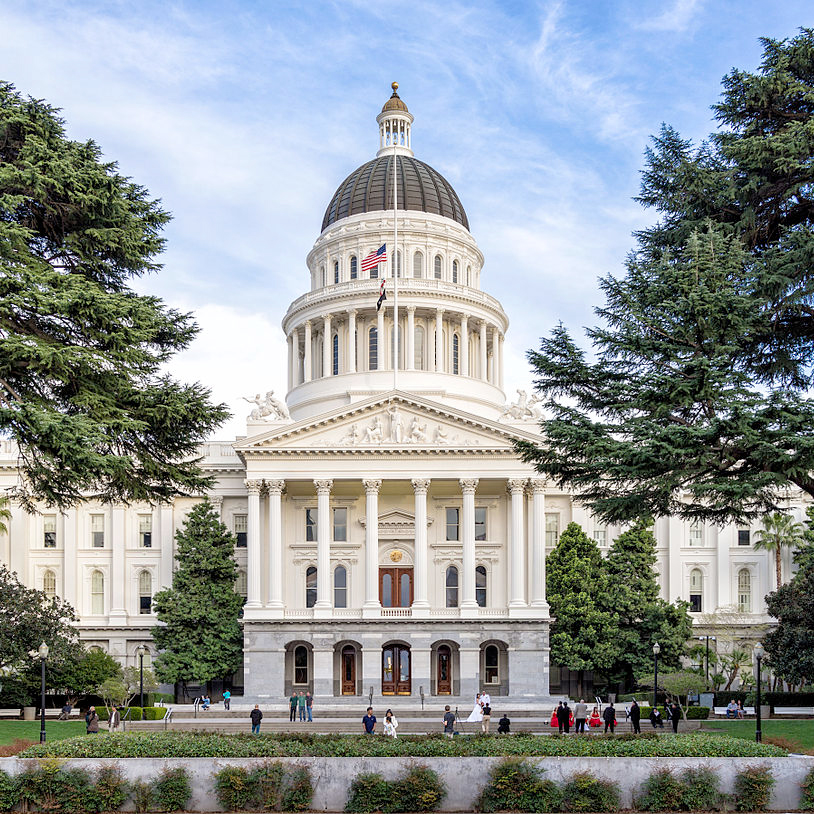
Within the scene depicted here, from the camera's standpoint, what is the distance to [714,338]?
24.0m

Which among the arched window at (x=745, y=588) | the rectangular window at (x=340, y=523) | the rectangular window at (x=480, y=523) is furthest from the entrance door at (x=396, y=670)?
the arched window at (x=745, y=588)

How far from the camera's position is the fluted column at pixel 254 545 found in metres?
66.9

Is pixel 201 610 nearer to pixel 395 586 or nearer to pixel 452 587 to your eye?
pixel 395 586

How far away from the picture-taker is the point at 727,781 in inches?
869

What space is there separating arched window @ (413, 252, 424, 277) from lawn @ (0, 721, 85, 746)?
45971 mm

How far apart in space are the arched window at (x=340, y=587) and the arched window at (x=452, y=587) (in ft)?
20.6

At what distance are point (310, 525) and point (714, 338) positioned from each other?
50006mm

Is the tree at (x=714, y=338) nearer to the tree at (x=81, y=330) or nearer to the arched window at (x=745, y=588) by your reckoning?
the tree at (x=81, y=330)

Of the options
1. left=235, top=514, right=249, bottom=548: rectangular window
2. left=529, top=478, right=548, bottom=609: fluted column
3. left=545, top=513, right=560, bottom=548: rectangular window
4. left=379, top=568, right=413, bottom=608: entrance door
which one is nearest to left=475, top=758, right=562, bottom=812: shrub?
left=529, top=478, right=548, bottom=609: fluted column

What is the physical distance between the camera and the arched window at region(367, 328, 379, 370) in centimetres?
8294

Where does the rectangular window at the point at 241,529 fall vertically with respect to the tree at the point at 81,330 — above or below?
below

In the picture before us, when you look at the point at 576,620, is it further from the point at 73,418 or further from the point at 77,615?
the point at 73,418

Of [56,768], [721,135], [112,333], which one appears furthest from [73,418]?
[721,135]

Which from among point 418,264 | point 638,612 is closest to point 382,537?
point 638,612
